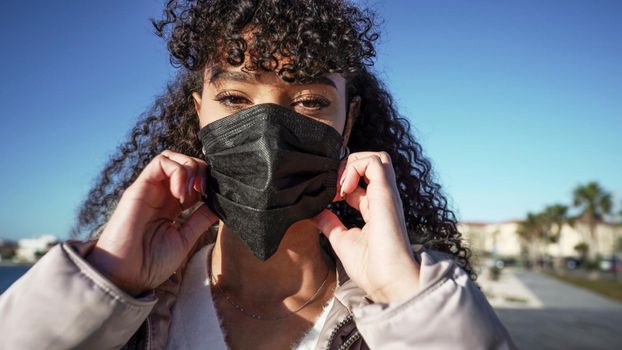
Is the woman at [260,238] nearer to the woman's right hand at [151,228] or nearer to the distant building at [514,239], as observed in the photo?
the woman's right hand at [151,228]

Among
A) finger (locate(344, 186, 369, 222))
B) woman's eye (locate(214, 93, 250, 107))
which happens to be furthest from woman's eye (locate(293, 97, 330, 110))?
finger (locate(344, 186, 369, 222))

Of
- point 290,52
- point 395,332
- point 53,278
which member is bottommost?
point 395,332

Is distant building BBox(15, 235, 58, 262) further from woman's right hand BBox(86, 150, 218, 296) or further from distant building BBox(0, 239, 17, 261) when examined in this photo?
distant building BBox(0, 239, 17, 261)

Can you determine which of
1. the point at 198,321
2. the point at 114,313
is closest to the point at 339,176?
the point at 198,321

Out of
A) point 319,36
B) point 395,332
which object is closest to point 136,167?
point 319,36

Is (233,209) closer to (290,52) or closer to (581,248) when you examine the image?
(290,52)

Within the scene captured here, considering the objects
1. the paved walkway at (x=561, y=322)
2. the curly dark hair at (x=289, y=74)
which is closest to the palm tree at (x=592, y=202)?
A: the paved walkway at (x=561, y=322)

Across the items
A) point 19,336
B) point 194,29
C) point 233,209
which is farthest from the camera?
point 194,29

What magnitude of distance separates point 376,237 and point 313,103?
603 millimetres

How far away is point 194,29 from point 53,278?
1.08 meters

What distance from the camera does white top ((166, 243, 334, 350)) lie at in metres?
1.70

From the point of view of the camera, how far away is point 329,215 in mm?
1792

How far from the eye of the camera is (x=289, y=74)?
1.71m

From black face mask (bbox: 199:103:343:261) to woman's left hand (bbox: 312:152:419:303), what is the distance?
0.11 meters
